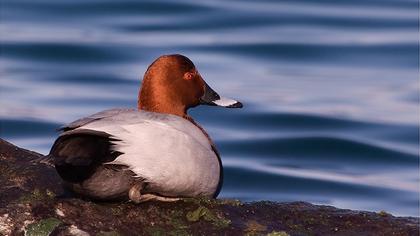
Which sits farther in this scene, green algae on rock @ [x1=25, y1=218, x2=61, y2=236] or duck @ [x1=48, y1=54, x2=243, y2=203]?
duck @ [x1=48, y1=54, x2=243, y2=203]

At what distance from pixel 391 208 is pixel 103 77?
5.61 m

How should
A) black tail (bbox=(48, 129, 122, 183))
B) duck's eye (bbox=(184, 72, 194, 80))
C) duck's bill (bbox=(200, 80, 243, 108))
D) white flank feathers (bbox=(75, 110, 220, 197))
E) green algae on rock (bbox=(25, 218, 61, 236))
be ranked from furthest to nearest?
duck's bill (bbox=(200, 80, 243, 108)), duck's eye (bbox=(184, 72, 194, 80)), white flank feathers (bbox=(75, 110, 220, 197)), black tail (bbox=(48, 129, 122, 183)), green algae on rock (bbox=(25, 218, 61, 236))

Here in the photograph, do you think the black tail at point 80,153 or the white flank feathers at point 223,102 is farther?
the white flank feathers at point 223,102

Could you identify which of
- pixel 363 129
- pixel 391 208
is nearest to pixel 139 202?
pixel 391 208

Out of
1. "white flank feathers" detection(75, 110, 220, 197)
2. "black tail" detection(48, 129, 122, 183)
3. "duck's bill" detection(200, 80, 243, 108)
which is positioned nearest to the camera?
"black tail" detection(48, 129, 122, 183)

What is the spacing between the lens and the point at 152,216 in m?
5.61

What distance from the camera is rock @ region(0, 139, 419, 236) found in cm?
537

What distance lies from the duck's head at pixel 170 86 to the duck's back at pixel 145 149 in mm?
619

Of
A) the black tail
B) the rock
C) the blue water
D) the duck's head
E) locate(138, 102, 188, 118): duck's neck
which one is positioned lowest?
the rock

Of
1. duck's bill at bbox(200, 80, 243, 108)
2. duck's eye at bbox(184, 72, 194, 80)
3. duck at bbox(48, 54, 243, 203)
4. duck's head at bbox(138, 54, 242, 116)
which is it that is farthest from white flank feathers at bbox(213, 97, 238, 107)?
duck at bbox(48, 54, 243, 203)

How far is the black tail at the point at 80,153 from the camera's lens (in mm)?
5457

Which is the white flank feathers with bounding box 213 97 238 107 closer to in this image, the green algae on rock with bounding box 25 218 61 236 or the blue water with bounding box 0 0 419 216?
the green algae on rock with bounding box 25 218 61 236

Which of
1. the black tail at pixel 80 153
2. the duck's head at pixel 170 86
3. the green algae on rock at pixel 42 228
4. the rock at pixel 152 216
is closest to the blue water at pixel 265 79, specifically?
the duck's head at pixel 170 86

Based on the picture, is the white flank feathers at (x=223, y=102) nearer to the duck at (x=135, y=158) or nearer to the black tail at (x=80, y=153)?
the duck at (x=135, y=158)
